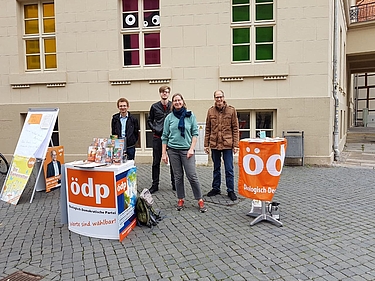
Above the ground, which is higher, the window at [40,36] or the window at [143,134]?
the window at [40,36]

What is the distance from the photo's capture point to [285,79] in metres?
8.77

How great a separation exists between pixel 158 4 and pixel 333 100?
5892mm

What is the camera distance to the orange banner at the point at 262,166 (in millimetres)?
4301

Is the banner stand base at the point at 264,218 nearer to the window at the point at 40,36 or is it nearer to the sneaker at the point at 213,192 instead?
the sneaker at the point at 213,192

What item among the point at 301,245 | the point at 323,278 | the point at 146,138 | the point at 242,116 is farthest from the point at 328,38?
the point at 323,278

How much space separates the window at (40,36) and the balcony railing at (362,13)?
13.1m

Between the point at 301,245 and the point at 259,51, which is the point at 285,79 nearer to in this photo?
the point at 259,51

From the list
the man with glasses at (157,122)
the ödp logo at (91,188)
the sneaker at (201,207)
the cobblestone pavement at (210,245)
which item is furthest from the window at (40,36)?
the sneaker at (201,207)

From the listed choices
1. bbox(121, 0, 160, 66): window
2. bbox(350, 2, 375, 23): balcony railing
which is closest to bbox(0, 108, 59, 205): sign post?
bbox(121, 0, 160, 66): window

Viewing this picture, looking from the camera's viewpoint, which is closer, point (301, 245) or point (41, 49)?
point (301, 245)

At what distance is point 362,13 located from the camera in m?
14.8

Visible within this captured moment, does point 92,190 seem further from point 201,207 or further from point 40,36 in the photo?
point 40,36

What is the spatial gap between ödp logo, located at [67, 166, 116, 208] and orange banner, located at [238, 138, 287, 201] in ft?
6.09

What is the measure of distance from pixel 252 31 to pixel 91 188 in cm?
689
